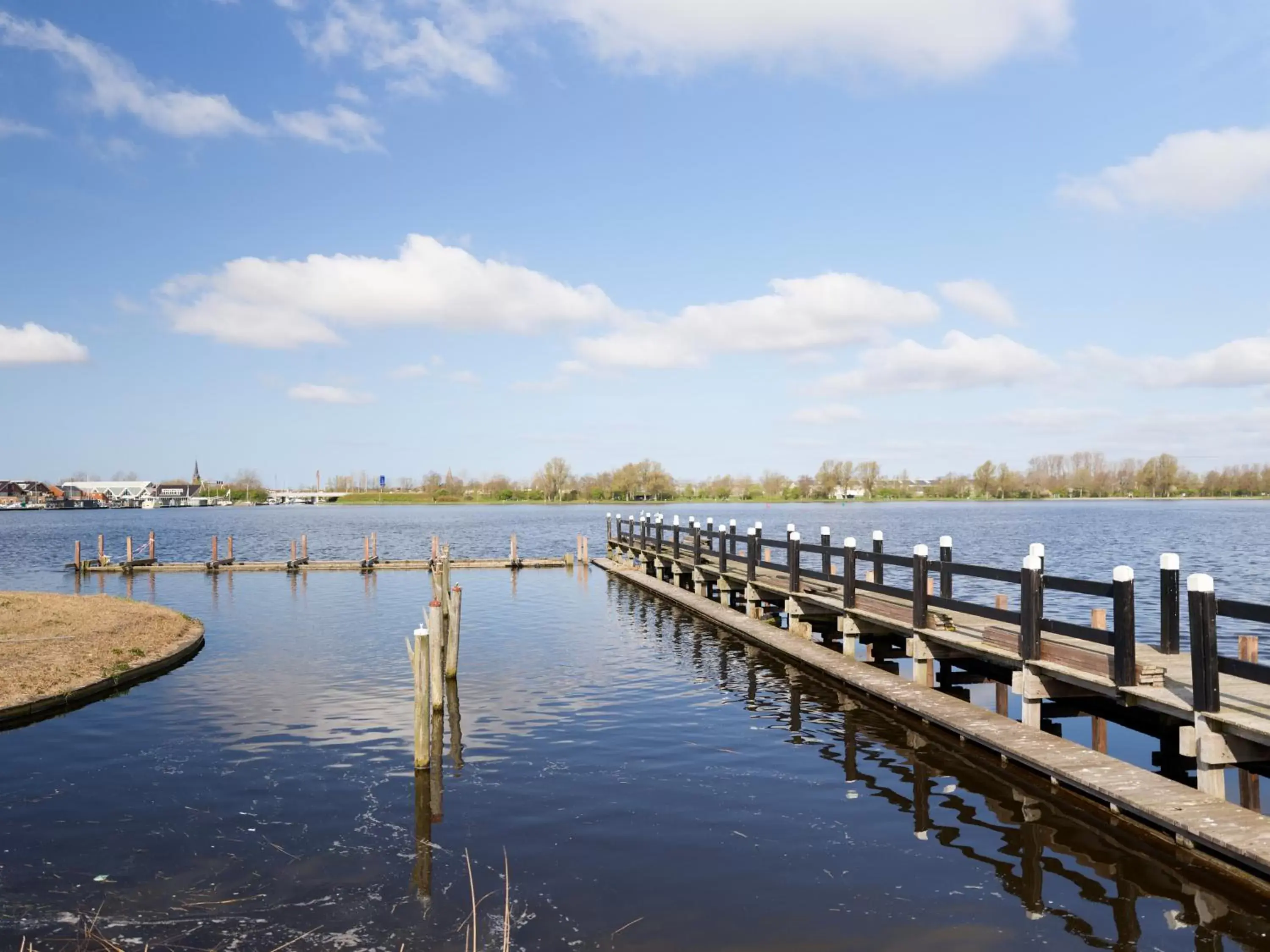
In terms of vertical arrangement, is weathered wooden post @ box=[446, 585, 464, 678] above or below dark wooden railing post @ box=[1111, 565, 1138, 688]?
below

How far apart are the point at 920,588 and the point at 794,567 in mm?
7111

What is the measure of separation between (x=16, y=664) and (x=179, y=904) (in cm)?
1284

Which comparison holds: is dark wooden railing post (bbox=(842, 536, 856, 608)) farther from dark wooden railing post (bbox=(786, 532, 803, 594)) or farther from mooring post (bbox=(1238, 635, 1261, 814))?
mooring post (bbox=(1238, 635, 1261, 814))

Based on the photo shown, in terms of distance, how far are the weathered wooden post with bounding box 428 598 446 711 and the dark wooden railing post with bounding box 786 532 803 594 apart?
1023cm

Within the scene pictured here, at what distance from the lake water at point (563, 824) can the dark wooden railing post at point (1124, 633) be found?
63.5 inches

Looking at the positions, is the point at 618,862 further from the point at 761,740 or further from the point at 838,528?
the point at 838,528

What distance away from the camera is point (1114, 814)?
9.73m

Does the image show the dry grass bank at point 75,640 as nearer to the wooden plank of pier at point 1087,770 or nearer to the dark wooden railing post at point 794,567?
the wooden plank of pier at point 1087,770

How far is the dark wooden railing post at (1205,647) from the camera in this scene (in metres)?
9.17

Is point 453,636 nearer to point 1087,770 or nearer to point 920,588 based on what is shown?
point 920,588

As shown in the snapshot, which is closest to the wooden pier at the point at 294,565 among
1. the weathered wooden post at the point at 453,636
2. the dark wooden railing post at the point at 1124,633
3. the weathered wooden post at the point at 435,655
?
the weathered wooden post at the point at 453,636

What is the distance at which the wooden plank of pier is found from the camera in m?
8.20

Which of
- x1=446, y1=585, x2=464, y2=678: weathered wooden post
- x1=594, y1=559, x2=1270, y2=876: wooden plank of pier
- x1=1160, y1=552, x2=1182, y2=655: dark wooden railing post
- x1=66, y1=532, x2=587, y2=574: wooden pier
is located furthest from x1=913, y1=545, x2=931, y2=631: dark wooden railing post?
x1=66, y1=532, x2=587, y2=574: wooden pier

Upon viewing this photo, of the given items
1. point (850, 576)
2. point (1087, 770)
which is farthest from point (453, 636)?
point (1087, 770)
